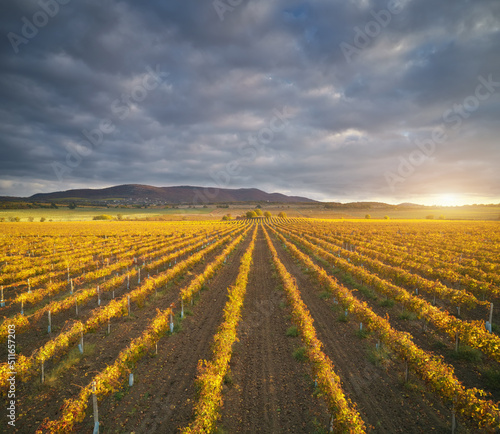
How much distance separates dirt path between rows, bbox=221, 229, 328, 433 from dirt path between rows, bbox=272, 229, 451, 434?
137cm

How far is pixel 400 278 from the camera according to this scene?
61.5 ft

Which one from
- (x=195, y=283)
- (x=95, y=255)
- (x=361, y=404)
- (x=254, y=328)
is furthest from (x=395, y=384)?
(x=95, y=255)

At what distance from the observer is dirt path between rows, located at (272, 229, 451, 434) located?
699 centimetres

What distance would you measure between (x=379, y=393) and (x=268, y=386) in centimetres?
380

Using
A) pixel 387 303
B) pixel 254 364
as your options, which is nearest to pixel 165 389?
pixel 254 364

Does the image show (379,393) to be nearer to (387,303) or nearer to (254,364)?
(254,364)

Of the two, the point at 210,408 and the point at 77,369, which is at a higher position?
the point at 210,408

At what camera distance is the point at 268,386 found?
8.59 meters

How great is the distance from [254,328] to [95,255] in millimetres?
28726

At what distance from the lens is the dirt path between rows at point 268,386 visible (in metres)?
7.09

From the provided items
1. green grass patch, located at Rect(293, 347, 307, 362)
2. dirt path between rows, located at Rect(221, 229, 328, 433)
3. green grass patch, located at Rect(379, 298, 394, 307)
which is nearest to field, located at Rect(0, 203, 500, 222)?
green grass patch, located at Rect(379, 298, 394, 307)

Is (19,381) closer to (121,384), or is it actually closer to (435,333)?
(121,384)

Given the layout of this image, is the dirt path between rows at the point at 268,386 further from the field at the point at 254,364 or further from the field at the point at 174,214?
the field at the point at 174,214

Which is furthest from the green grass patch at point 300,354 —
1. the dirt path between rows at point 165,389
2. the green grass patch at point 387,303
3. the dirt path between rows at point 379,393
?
the green grass patch at point 387,303
